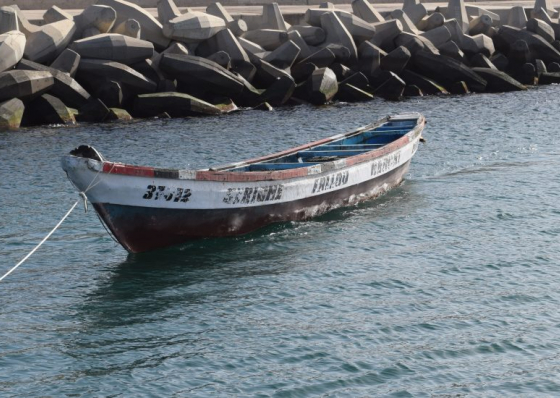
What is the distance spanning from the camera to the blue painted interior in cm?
2165

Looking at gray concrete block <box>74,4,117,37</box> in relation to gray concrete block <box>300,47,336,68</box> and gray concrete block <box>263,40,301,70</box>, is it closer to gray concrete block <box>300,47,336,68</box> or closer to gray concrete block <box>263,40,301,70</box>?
gray concrete block <box>263,40,301,70</box>

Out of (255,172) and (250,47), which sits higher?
(250,47)

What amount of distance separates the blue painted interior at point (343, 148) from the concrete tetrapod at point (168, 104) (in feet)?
28.2

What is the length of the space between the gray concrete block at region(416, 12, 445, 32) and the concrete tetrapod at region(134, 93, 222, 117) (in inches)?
506

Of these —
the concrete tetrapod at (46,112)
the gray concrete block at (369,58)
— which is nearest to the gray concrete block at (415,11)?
the gray concrete block at (369,58)

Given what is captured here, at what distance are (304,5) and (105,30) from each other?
12247 mm

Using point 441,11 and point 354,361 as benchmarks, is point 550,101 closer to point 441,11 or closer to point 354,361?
point 441,11

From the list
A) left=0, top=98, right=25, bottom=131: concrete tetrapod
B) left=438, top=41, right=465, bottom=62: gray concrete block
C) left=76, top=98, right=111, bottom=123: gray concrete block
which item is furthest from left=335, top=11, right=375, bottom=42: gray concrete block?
left=0, top=98, right=25, bottom=131: concrete tetrapod

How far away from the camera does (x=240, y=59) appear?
3531 cm

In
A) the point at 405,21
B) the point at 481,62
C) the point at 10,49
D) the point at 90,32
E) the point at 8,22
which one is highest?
the point at 8,22

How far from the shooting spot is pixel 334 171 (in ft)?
69.7

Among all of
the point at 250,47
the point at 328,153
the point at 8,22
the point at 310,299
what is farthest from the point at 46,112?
the point at 310,299

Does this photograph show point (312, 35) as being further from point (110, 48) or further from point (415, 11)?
point (110, 48)

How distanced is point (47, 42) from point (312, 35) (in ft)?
33.3
